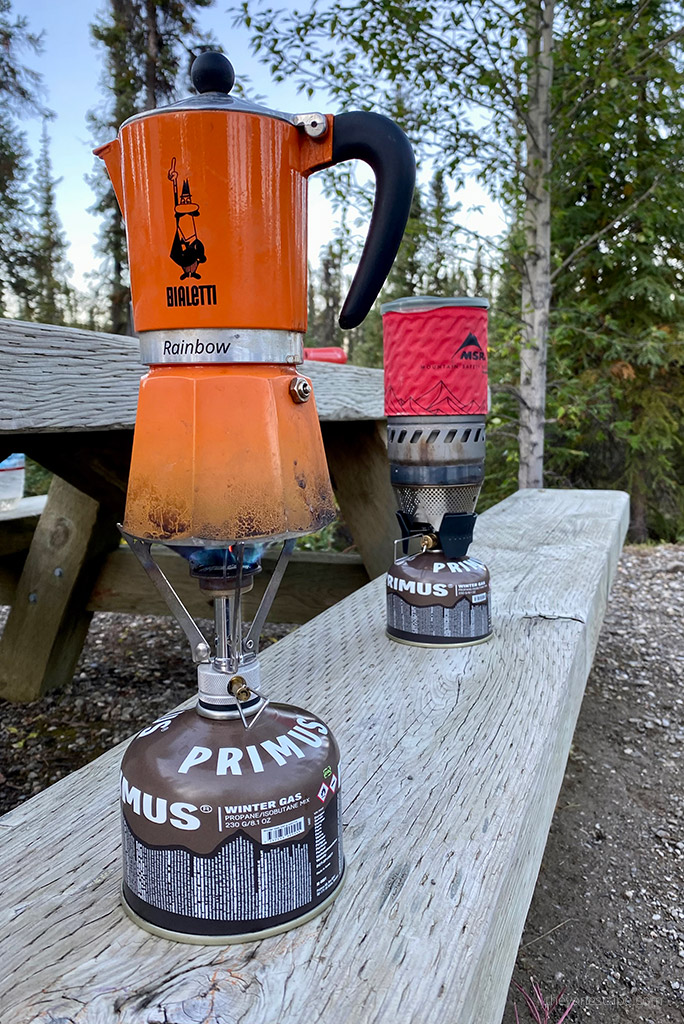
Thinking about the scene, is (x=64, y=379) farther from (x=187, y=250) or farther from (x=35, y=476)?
(x=35, y=476)

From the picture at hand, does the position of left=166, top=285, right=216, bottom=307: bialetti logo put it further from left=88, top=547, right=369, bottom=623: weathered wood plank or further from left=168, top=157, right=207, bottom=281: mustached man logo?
left=88, top=547, right=369, bottom=623: weathered wood plank

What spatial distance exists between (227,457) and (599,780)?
6.68ft

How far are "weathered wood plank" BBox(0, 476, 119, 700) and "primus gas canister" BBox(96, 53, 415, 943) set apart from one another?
217 cm

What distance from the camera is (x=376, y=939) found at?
778 mm

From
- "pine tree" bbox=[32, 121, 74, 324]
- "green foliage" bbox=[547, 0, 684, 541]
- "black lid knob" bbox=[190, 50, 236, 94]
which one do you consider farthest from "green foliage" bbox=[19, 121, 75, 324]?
"black lid knob" bbox=[190, 50, 236, 94]

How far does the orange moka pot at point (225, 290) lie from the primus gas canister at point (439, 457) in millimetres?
793

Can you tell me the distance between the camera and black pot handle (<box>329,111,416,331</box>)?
820 millimetres

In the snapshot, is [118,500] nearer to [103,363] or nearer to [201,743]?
[103,363]

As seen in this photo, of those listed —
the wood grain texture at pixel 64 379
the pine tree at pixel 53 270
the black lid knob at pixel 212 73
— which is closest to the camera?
the black lid knob at pixel 212 73

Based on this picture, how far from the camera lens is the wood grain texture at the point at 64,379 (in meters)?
1.37

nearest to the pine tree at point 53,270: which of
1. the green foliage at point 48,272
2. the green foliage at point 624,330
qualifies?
the green foliage at point 48,272

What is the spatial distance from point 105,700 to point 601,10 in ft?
13.2

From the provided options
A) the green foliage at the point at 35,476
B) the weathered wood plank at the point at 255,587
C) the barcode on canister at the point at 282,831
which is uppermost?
the barcode on canister at the point at 282,831

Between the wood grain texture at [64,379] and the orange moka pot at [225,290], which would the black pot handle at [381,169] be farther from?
the wood grain texture at [64,379]
